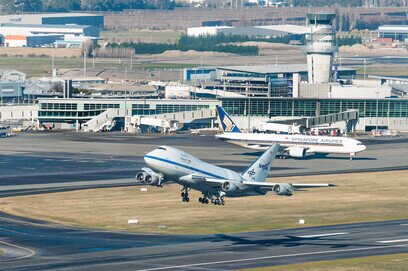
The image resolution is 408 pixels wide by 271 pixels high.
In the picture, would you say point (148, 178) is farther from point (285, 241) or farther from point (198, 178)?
point (285, 241)

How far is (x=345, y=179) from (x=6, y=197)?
5468 cm

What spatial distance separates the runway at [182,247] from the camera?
120625mm

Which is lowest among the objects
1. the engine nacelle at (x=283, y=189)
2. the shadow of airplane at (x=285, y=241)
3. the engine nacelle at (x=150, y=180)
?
the shadow of airplane at (x=285, y=241)

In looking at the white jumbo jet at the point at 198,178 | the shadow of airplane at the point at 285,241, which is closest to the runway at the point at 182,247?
the shadow of airplane at the point at 285,241

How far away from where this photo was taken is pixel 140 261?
122 metres

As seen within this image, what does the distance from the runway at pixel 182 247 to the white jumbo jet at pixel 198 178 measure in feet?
20.7

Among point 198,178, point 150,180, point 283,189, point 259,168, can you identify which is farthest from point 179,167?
point 259,168

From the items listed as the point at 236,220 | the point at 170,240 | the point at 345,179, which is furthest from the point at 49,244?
the point at 345,179

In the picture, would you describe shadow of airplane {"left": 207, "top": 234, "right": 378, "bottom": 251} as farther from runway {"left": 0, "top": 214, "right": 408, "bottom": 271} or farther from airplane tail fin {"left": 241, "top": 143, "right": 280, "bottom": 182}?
airplane tail fin {"left": 241, "top": 143, "right": 280, "bottom": 182}

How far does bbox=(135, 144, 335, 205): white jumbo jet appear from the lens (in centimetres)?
11988

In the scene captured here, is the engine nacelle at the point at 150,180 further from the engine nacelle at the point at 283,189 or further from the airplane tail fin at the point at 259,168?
the airplane tail fin at the point at 259,168

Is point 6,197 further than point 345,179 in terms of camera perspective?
No

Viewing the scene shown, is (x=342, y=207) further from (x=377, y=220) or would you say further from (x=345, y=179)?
(x=345, y=179)

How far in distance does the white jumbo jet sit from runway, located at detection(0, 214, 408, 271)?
631cm
